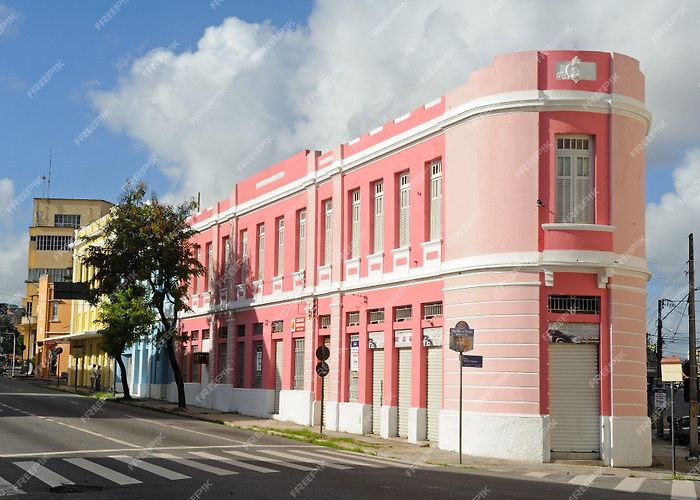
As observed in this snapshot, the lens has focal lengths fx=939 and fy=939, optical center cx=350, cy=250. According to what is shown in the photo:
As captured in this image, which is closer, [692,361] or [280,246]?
[692,361]

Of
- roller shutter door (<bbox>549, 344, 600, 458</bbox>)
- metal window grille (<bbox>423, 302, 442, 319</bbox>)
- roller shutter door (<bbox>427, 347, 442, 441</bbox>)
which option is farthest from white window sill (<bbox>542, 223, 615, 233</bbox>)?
roller shutter door (<bbox>427, 347, 442, 441</bbox>)

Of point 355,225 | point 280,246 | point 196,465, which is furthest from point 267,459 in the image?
point 280,246

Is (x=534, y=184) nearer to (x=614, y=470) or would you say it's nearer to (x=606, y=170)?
(x=606, y=170)

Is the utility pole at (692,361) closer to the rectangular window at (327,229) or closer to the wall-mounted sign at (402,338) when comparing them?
the wall-mounted sign at (402,338)

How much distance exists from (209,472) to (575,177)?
1271 centimetres

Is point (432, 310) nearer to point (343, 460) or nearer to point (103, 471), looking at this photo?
point (343, 460)

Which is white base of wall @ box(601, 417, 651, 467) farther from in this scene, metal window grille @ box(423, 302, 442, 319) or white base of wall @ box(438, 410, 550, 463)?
metal window grille @ box(423, 302, 442, 319)

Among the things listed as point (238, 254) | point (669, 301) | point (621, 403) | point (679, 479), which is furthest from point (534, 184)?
point (669, 301)

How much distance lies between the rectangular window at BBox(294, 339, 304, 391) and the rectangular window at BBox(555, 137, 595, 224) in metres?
13.9

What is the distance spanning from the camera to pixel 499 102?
24.4 meters

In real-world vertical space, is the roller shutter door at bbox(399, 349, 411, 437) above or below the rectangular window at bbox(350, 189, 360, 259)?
below

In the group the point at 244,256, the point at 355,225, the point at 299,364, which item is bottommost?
the point at 299,364

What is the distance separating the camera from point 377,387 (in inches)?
1166

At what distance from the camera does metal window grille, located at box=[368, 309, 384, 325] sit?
2975cm
